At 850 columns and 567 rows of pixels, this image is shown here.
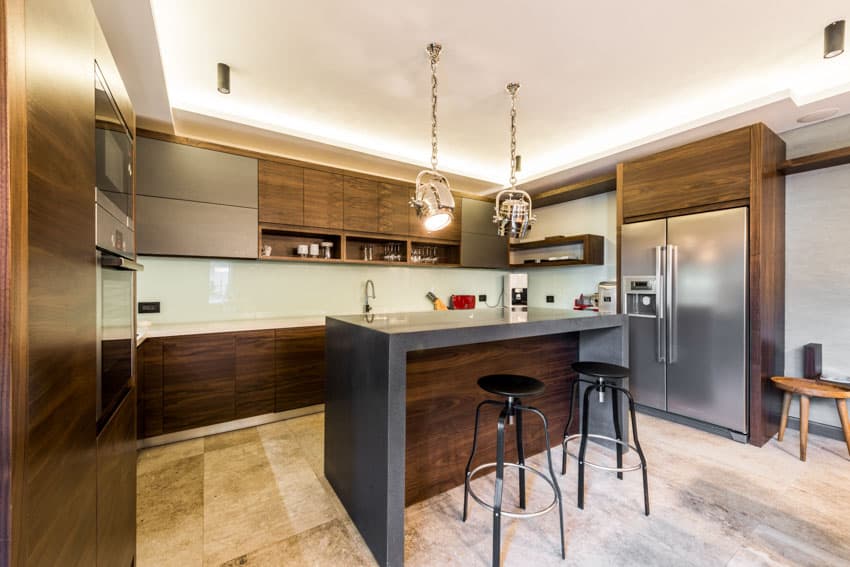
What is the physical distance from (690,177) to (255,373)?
401 centimetres

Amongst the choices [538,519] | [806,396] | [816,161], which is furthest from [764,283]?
[538,519]

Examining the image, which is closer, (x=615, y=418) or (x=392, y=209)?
(x=615, y=418)

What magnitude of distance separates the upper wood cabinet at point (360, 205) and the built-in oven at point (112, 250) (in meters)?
2.34

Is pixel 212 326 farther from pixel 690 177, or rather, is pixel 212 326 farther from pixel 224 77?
pixel 690 177

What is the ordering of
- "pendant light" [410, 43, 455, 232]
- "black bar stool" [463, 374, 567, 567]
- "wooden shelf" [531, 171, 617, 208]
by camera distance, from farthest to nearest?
"wooden shelf" [531, 171, 617, 208]
"pendant light" [410, 43, 455, 232]
"black bar stool" [463, 374, 567, 567]

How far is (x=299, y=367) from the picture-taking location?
315 centimetres

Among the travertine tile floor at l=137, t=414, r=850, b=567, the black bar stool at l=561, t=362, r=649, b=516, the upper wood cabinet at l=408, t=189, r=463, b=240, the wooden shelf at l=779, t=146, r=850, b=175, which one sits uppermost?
the wooden shelf at l=779, t=146, r=850, b=175

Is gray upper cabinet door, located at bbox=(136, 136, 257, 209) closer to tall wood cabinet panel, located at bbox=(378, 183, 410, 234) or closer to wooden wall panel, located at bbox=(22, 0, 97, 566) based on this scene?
tall wood cabinet panel, located at bbox=(378, 183, 410, 234)

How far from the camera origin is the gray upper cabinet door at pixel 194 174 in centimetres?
279

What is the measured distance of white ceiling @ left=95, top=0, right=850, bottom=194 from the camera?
1868mm

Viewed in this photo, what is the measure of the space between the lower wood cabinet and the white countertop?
38 mm

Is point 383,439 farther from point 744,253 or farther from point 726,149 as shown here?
point 726,149

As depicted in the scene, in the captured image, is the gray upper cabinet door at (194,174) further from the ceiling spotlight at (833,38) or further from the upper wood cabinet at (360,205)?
the ceiling spotlight at (833,38)

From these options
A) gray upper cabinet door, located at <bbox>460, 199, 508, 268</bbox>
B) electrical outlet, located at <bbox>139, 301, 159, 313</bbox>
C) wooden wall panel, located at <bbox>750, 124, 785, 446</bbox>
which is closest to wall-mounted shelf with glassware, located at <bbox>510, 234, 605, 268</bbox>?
gray upper cabinet door, located at <bbox>460, 199, 508, 268</bbox>
